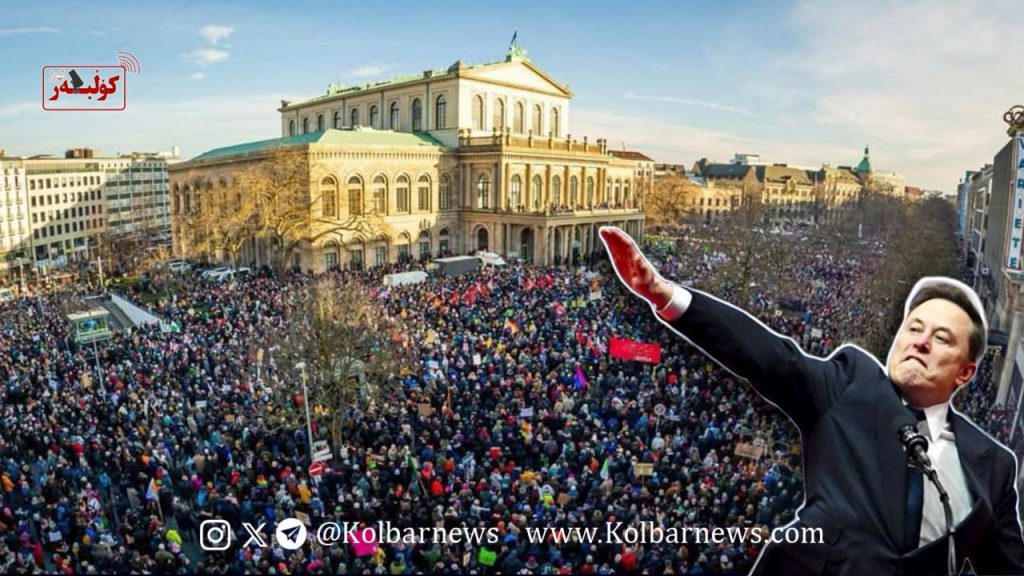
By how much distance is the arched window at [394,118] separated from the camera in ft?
178

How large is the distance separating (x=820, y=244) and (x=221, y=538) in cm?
4738

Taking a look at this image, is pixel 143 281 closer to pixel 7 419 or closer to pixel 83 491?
pixel 7 419

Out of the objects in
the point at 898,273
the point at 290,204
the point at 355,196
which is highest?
the point at 355,196

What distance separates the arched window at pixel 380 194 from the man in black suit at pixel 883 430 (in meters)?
41.9

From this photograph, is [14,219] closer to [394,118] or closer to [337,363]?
[394,118]

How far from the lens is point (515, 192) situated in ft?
158

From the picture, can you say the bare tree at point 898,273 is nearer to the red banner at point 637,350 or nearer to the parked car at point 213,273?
the red banner at point 637,350

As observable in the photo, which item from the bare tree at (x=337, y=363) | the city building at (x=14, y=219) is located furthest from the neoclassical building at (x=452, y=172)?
the bare tree at (x=337, y=363)

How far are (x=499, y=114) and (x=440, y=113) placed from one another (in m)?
4.97

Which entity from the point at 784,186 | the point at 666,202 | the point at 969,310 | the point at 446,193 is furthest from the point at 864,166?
the point at 969,310

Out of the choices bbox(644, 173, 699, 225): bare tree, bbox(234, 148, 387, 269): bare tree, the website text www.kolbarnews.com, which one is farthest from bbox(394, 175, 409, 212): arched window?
the website text www.kolbarnews.com

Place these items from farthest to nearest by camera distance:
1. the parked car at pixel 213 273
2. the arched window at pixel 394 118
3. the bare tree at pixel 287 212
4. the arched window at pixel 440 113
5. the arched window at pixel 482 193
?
1. the arched window at pixel 394 118
2. the arched window at pixel 440 113
3. the arched window at pixel 482 193
4. the parked car at pixel 213 273
5. the bare tree at pixel 287 212

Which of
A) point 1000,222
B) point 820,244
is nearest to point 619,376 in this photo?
point 1000,222

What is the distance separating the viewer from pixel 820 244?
47719mm
